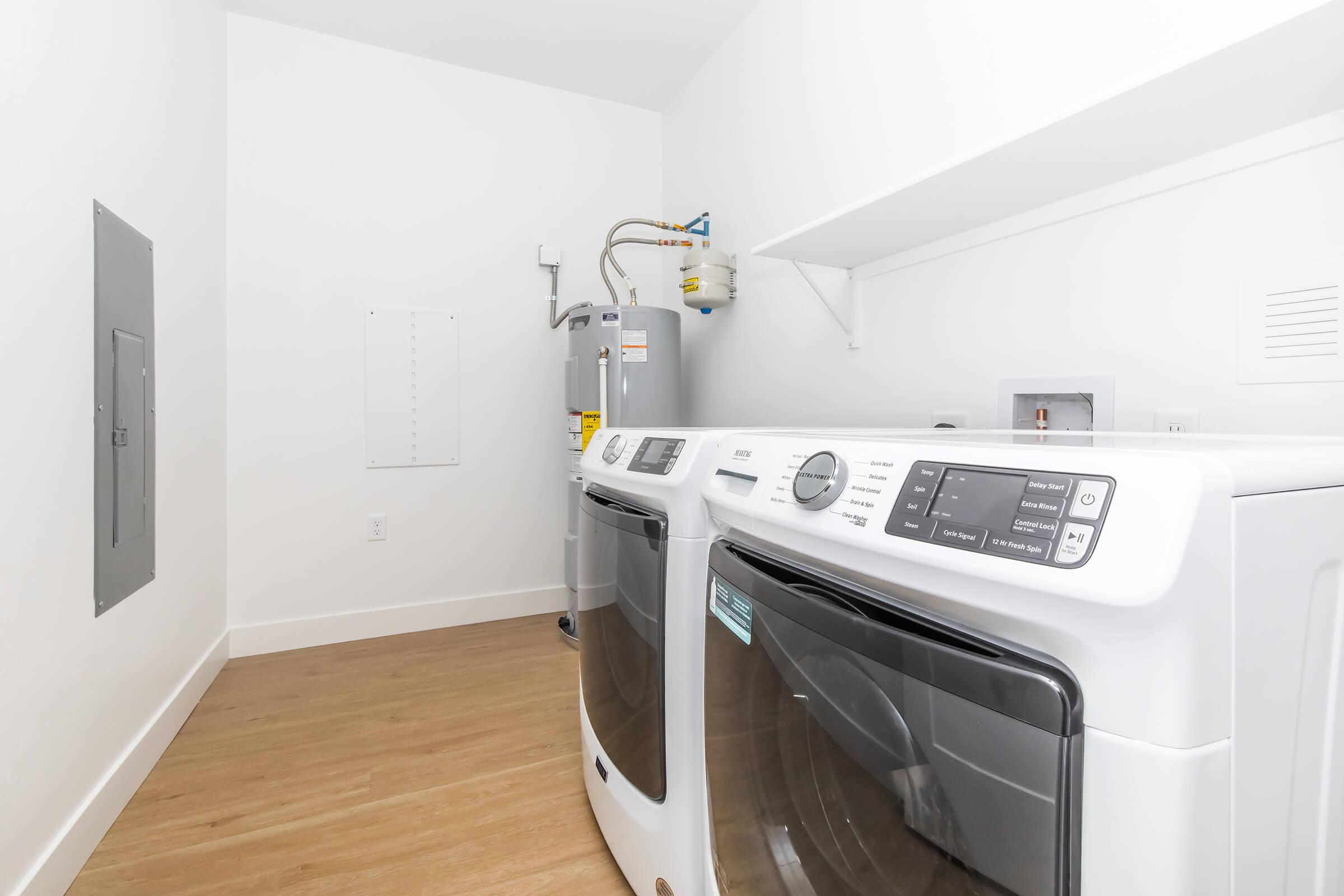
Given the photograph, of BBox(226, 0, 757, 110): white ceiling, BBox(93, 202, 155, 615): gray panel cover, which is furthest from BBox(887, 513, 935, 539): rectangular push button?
BBox(226, 0, 757, 110): white ceiling

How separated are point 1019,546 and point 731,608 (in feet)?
1.36

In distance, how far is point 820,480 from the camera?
642 millimetres

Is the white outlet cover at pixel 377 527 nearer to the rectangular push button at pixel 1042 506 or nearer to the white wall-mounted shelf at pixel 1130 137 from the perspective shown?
the white wall-mounted shelf at pixel 1130 137

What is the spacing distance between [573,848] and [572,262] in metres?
2.51

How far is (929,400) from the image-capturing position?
5.50 ft

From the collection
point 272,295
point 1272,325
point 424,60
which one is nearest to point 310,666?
point 272,295

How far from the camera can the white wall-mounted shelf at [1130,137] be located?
2.60 ft

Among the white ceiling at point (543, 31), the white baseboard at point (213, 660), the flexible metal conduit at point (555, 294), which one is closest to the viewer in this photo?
the white baseboard at point (213, 660)

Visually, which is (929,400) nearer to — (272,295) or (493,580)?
(493,580)

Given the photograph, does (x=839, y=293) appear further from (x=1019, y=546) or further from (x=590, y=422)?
(x=1019, y=546)

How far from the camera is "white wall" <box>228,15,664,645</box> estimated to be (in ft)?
8.39

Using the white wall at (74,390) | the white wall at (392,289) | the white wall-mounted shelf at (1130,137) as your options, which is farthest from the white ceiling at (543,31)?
the white wall-mounted shelf at (1130,137)

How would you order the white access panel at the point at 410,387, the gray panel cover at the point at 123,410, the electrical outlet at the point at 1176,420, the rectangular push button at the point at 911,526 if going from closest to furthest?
the rectangular push button at the point at 911,526 < the electrical outlet at the point at 1176,420 < the gray panel cover at the point at 123,410 < the white access panel at the point at 410,387

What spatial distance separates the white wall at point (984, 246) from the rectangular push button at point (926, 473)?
0.70 meters
